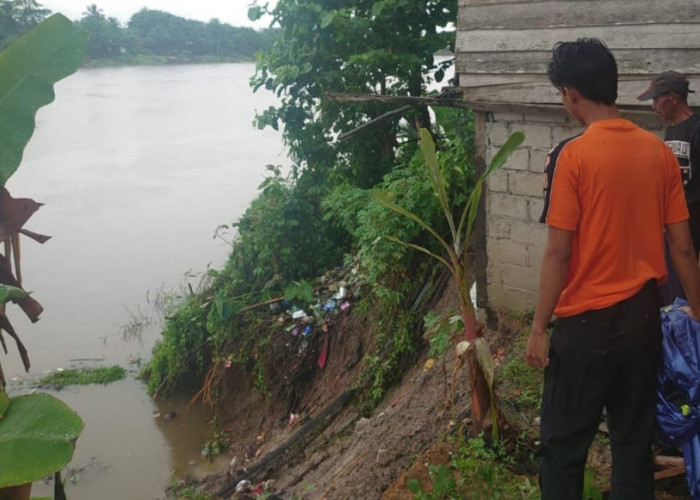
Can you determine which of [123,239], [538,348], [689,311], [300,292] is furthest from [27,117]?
[123,239]

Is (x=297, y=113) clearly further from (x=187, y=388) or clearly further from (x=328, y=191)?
(x=187, y=388)

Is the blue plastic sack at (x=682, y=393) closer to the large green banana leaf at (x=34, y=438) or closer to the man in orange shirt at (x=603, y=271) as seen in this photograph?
the man in orange shirt at (x=603, y=271)

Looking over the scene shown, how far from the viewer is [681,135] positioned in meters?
3.12

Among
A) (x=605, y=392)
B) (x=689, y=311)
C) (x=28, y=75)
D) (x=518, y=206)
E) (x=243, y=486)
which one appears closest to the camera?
(x=28, y=75)

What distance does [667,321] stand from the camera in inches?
103

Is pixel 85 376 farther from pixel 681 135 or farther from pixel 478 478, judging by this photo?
pixel 681 135

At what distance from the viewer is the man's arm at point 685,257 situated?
213cm

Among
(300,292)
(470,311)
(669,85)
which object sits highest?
(669,85)

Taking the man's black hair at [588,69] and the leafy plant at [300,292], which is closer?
the man's black hair at [588,69]

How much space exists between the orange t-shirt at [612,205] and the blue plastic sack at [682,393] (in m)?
0.56

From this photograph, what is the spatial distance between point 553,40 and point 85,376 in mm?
7203

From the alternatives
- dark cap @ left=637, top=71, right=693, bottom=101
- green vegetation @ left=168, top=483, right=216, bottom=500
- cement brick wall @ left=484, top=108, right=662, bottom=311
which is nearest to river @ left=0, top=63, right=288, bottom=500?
green vegetation @ left=168, top=483, right=216, bottom=500

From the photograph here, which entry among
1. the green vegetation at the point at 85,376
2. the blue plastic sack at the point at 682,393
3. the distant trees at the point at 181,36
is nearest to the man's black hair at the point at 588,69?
the blue plastic sack at the point at 682,393

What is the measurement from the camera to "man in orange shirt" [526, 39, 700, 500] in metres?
1.98
